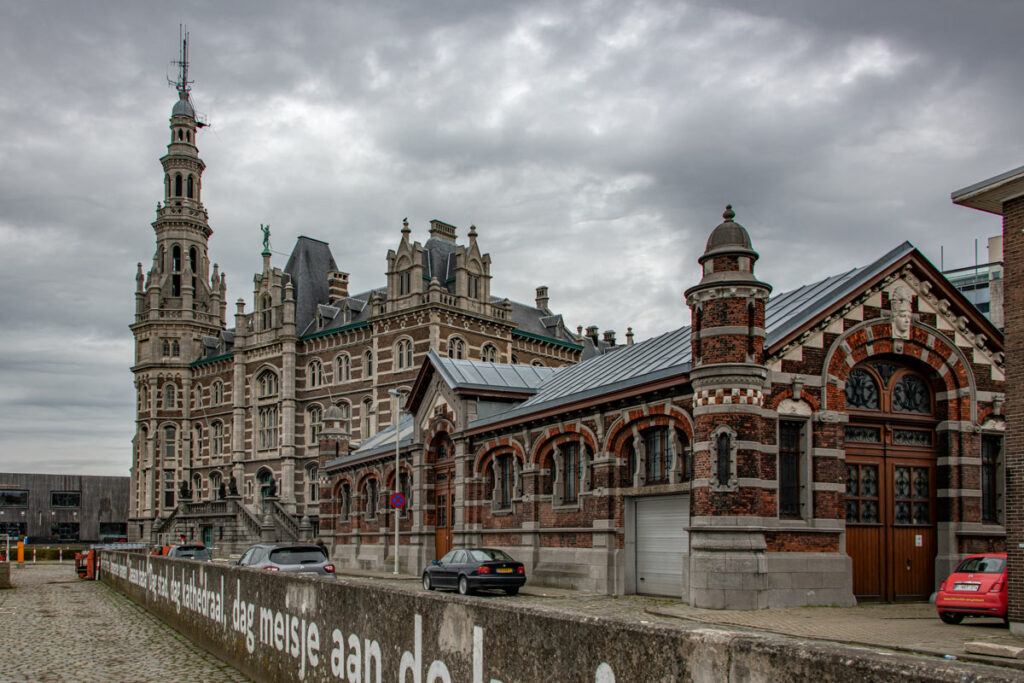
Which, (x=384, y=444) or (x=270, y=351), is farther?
(x=270, y=351)

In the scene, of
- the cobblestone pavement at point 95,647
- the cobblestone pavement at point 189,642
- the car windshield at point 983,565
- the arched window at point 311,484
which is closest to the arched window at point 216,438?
the arched window at point 311,484

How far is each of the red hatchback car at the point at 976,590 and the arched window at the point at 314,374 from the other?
53435 millimetres

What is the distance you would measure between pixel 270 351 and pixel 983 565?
2332 inches

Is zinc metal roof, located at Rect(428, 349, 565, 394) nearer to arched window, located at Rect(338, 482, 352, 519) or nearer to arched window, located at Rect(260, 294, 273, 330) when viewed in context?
arched window, located at Rect(338, 482, 352, 519)

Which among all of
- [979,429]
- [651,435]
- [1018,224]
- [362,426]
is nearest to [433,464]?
[651,435]

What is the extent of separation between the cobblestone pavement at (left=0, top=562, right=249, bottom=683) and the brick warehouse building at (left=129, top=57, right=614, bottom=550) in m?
24.9

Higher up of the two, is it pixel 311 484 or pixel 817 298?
pixel 817 298

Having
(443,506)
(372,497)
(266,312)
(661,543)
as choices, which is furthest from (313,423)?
(661,543)

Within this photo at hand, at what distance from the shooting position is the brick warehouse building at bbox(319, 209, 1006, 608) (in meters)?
19.3

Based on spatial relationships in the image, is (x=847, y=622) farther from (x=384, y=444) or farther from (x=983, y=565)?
(x=384, y=444)

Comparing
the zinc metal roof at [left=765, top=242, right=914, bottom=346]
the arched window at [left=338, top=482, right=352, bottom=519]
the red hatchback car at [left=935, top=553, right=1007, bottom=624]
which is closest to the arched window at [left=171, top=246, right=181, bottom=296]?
the arched window at [left=338, top=482, right=352, bottom=519]

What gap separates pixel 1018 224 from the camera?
14977 mm

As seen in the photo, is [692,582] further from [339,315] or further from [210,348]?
[210,348]

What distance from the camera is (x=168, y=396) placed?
81.2 metres
